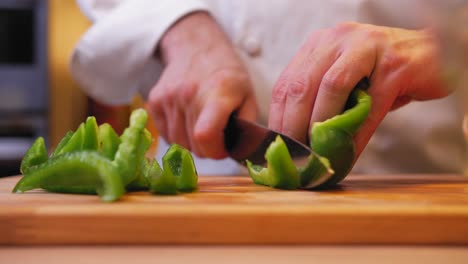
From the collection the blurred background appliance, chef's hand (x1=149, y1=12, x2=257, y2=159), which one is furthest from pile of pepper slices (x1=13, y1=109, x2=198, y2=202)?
the blurred background appliance

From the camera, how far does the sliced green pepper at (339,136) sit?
41.8 inches

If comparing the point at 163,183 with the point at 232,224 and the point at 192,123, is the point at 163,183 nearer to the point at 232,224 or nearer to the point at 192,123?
the point at 232,224

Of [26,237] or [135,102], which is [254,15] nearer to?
[26,237]

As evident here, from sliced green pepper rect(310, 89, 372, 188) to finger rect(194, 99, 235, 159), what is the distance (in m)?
0.38

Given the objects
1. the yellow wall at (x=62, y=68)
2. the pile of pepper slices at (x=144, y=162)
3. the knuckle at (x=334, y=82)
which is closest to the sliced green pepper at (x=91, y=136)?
the pile of pepper slices at (x=144, y=162)

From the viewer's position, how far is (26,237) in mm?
788

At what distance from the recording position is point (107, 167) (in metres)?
0.93

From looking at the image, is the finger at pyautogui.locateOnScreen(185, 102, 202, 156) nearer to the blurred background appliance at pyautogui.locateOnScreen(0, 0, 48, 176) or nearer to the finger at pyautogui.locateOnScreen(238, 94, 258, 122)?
the finger at pyautogui.locateOnScreen(238, 94, 258, 122)

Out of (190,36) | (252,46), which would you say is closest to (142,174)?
(190,36)

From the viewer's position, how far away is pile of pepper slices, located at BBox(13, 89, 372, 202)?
0.97 metres

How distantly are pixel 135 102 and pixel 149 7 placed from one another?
195cm

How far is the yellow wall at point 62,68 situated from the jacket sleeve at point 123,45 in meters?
1.77

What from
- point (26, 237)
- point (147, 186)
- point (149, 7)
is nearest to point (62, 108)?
point (149, 7)

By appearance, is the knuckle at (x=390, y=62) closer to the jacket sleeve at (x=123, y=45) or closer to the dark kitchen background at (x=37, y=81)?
the jacket sleeve at (x=123, y=45)
